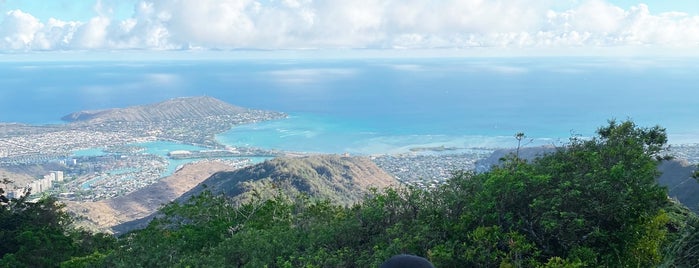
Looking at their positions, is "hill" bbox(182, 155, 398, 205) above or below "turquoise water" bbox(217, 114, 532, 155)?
below

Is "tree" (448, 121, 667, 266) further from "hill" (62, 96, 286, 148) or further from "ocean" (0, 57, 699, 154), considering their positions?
"hill" (62, 96, 286, 148)

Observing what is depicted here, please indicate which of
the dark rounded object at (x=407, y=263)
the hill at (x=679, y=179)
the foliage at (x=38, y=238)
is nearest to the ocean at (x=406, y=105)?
the hill at (x=679, y=179)

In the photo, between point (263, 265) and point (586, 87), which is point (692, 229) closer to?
point (263, 265)

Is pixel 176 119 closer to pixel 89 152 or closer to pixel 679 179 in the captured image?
pixel 89 152

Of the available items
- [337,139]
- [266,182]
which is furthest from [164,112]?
[266,182]

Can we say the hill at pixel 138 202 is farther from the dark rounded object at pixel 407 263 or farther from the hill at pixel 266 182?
the dark rounded object at pixel 407 263

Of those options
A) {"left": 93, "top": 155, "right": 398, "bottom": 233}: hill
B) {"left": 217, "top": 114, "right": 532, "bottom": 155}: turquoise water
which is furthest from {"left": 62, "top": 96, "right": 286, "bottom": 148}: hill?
{"left": 93, "top": 155, "right": 398, "bottom": 233}: hill

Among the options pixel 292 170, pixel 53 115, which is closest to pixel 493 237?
pixel 292 170

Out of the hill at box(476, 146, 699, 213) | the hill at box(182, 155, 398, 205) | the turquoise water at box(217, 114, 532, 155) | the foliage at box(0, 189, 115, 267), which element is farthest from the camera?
the turquoise water at box(217, 114, 532, 155)
